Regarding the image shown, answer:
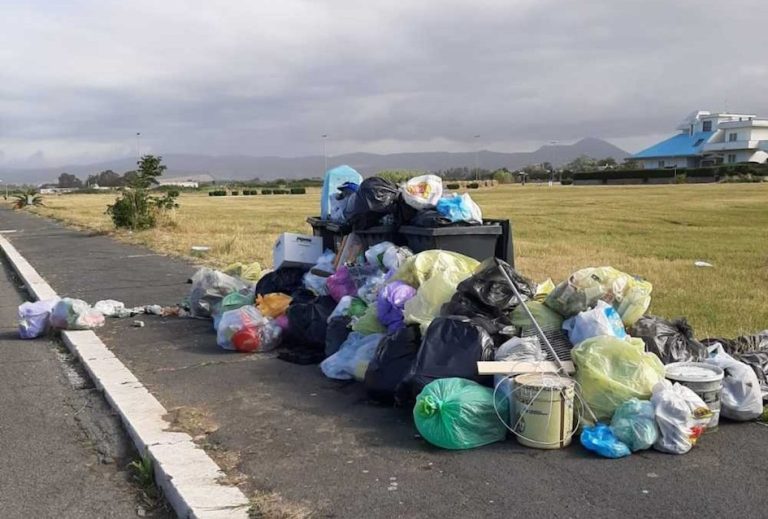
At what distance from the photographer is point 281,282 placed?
26.1 feet

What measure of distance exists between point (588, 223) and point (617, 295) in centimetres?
2074

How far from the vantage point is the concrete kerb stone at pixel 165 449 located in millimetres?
3480

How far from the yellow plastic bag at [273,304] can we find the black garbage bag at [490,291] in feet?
7.28

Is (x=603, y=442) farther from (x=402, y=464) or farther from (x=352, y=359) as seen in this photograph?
(x=352, y=359)

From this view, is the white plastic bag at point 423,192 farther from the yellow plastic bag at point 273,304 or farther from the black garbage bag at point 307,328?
the yellow plastic bag at point 273,304

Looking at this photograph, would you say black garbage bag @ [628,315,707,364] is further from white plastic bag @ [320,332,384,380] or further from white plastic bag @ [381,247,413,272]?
white plastic bag @ [381,247,413,272]

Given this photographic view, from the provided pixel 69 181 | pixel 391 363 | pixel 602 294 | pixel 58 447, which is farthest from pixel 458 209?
pixel 69 181

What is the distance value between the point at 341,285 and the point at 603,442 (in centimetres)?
329

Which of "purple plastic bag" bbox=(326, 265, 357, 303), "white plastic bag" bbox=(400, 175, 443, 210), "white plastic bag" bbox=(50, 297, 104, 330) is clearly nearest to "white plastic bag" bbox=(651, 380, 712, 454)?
"purple plastic bag" bbox=(326, 265, 357, 303)

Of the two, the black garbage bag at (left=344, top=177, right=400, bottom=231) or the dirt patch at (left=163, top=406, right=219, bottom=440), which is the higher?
the black garbage bag at (left=344, top=177, right=400, bottom=231)

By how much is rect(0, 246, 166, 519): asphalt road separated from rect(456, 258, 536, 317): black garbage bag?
240 cm

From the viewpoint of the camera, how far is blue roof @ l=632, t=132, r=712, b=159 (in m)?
105

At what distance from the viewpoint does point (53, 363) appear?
634cm

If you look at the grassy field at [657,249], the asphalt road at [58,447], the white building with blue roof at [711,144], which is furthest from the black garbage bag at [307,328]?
the white building with blue roof at [711,144]
